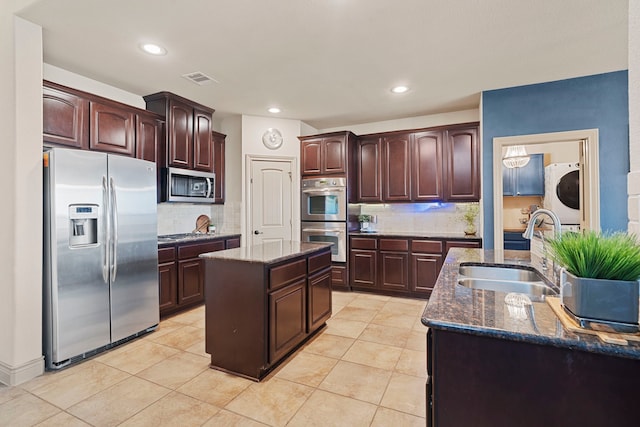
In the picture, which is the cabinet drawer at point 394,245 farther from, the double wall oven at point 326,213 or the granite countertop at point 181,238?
the granite countertop at point 181,238

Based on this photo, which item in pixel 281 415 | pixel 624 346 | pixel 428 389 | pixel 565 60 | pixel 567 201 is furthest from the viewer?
pixel 567 201

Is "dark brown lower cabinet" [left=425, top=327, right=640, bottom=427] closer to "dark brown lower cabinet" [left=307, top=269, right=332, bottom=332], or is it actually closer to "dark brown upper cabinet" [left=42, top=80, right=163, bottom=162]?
"dark brown lower cabinet" [left=307, top=269, right=332, bottom=332]

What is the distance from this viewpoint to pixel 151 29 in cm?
246

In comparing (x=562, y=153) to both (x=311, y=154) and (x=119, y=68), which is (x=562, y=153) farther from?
(x=119, y=68)

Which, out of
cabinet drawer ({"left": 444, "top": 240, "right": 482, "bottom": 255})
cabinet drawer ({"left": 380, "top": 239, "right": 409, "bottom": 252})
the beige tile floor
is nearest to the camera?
the beige tile floor

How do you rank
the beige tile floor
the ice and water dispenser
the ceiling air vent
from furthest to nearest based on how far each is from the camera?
the ceiling air vent → the ice and water dispenser → the beige tile floor

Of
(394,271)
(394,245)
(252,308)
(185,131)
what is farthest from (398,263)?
(185,131)

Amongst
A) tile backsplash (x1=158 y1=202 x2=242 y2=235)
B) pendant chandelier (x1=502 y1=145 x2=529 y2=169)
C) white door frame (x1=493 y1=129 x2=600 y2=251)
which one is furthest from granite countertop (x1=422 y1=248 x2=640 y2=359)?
pendant chandelier (x1=502 y1=145 x2=529 y2=169)

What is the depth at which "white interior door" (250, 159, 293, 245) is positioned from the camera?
4.75 metres

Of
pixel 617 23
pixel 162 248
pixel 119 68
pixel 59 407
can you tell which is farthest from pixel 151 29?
pixel 617 23

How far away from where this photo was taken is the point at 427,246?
13.9 ft

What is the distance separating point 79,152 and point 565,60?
448 centimetres

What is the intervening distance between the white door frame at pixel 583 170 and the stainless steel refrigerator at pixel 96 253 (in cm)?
353

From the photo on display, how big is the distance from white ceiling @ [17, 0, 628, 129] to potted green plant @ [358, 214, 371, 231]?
1.89m
